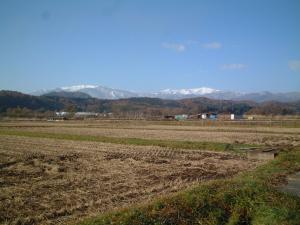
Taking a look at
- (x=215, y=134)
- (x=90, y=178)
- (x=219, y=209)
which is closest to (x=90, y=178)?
(x=90, y=178)

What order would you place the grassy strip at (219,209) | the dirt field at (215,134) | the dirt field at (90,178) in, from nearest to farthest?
the grassy strip at (219,209) < the dirt field at (90,178) < the dirt field at (215,134)

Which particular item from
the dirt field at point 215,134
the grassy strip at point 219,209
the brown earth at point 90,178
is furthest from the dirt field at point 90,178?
the dirt field at point 215,134

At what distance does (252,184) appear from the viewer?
37.8 feet

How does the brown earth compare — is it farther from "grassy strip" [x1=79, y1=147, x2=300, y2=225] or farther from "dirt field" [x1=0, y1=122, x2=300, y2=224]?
"grassy strip" [x1=79, y1=147, x2=300, y2=225]

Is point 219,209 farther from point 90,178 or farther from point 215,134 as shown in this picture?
point 215,134

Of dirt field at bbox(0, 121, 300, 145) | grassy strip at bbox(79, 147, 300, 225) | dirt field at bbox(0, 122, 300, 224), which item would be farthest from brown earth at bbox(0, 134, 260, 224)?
dirt field at bbox(0, 121, 300, 145)

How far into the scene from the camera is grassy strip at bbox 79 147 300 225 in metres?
8.00

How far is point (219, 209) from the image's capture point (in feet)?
29.5

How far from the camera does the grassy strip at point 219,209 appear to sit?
800 centimetres

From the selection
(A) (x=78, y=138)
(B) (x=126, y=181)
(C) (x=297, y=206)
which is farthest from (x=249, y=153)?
(A) (x=78, y=138)

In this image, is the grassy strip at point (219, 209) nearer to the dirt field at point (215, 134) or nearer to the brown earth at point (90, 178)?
the brown earth at point (90, 178)

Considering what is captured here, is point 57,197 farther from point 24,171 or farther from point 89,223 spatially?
point 24,171

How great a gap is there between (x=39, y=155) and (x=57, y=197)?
1264cm

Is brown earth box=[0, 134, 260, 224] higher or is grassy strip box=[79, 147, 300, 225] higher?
grassy strip box=[79, 147, 300, 225]
